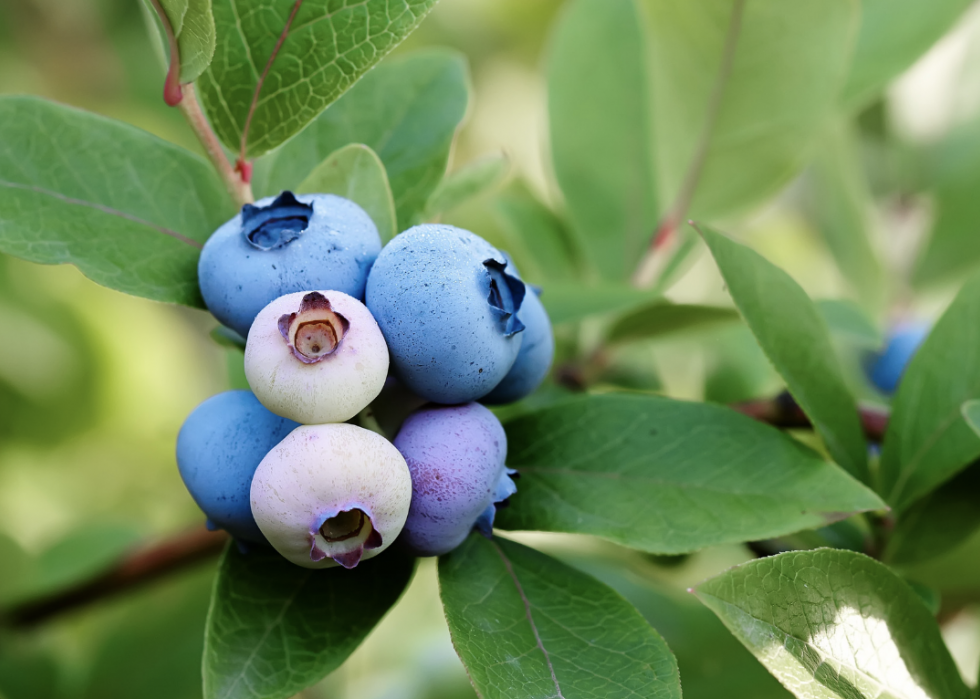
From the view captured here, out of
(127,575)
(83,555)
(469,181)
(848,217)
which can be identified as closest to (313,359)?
(469,181)

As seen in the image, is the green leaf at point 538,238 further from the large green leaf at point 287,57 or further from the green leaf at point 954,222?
the green leaf at point 954,222

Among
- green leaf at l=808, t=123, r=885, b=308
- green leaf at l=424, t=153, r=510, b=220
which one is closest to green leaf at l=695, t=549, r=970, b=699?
green leaf at l=424, t=153, r=510, b=220

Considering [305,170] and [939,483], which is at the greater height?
[305,170]

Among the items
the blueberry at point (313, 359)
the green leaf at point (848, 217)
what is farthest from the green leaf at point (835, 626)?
the green leaf at point (848, 217)

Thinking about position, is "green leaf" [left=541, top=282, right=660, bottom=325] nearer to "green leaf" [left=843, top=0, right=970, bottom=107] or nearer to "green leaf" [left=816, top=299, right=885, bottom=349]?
"green leaf" [left=816, top=299, right=885, bottom=349]

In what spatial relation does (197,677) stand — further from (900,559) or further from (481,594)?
(900,559)

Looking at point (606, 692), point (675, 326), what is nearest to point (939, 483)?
point (675, 326)
